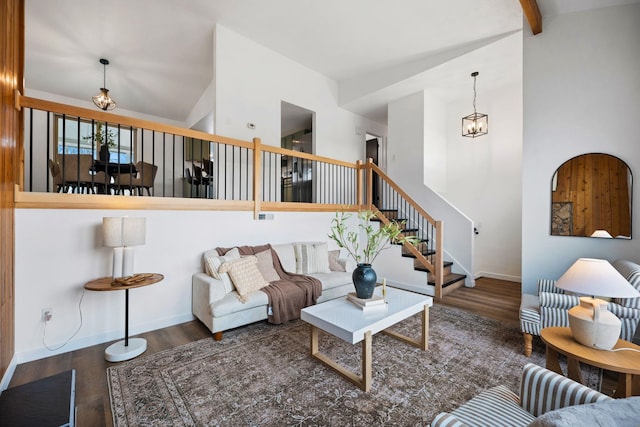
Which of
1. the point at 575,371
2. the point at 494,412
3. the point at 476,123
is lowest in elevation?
the point at 575,371

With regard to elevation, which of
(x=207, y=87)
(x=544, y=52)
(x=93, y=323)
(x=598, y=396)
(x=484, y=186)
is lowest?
(x=93, y=323)

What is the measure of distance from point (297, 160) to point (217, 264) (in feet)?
14.6

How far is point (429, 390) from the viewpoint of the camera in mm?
2072

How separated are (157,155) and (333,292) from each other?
6715 millimetres

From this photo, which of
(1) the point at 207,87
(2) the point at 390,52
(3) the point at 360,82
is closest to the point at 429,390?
(2) the point at 390,52

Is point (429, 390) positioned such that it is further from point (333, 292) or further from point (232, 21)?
point (232, 21)

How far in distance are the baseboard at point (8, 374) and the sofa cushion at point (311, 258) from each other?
2863 mm

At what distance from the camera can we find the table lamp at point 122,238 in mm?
Answer: 2553

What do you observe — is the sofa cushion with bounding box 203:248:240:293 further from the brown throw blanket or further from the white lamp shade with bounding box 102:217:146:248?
the white lamp shade with bounding box 102:217:146:248

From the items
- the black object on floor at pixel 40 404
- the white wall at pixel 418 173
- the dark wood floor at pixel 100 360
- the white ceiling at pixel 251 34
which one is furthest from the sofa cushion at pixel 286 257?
the white ceiling at pixel 251 34

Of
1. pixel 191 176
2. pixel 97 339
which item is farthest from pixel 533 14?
pixel 97 339

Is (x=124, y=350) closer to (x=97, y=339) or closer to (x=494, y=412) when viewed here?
(x=97, y=339)

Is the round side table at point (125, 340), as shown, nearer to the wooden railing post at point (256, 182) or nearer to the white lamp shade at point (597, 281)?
the wooden railing post at point (256, 182)

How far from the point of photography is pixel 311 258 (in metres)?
4.20
